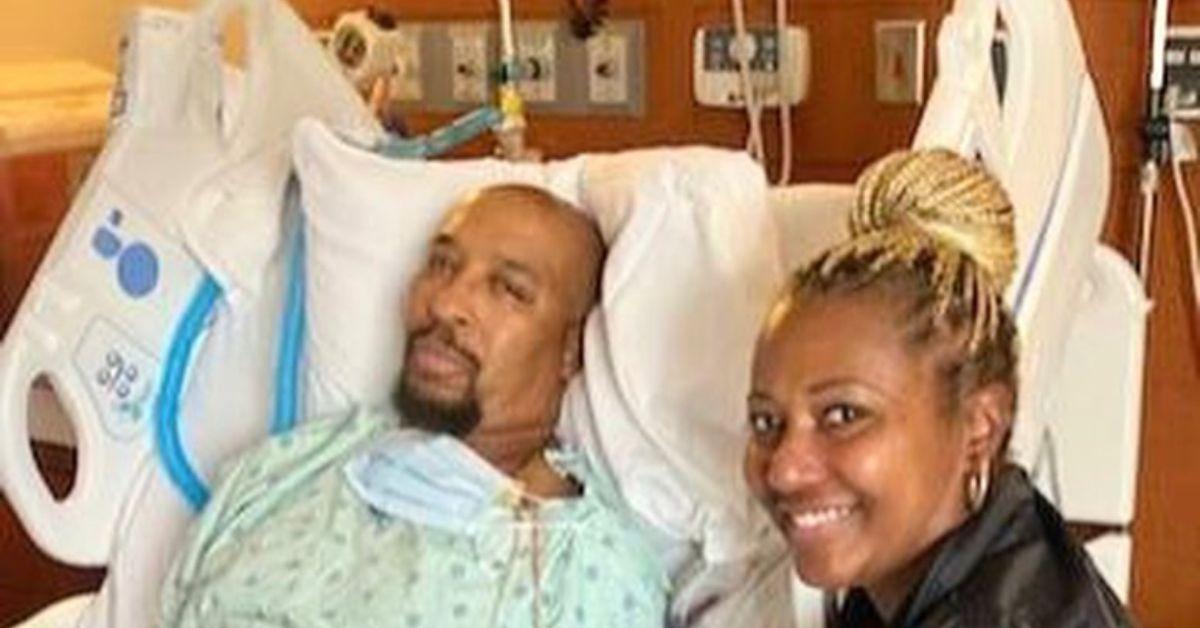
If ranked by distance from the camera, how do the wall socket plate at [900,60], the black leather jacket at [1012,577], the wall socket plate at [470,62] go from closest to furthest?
the black leather jacket at [1012,577] < the wall socket plate at [900,60] < the wall socket plate at [470,62]

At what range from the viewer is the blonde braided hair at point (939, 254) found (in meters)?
1.16

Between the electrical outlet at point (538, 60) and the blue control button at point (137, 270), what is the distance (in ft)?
2.84

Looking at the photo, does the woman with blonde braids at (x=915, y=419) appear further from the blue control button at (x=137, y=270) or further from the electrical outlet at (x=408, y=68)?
the electrical outlet at (x=408, y=68)

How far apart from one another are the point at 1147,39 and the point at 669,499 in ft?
3.19

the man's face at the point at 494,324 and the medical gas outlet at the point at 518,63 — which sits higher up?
the medical gas outlet at the point at 518,63

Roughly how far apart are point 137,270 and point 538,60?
0.91 metres

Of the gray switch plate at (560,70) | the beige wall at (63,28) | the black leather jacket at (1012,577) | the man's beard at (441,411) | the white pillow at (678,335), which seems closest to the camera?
the black leather jacket at (1012,577)

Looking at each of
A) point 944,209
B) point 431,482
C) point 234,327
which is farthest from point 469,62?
point 944,209

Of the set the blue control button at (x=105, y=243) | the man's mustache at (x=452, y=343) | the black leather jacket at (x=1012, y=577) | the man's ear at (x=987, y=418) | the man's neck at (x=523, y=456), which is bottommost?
the man's neck at (x=523, y=456)

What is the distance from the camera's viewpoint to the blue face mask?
5.44 ft

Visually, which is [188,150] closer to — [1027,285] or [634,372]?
[634,372]

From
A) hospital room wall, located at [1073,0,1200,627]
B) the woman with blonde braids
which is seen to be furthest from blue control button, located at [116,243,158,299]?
hospital room wall, located at [1073,0,1200,627]

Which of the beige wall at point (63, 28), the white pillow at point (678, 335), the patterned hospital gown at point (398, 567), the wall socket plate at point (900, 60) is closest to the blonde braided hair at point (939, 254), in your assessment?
the white pillow at point (678, 335)

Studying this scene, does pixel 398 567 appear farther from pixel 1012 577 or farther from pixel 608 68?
pixel 608 68
